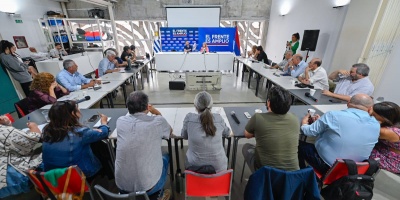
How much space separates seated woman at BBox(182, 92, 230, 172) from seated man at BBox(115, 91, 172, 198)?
0.27 metres

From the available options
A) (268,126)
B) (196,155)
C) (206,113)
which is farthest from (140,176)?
(268,126)

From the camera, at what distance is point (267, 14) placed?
849cm

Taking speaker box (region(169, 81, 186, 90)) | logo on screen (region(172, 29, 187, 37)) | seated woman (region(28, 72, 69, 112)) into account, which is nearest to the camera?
seated woman (region(28, 72, 69, 112))

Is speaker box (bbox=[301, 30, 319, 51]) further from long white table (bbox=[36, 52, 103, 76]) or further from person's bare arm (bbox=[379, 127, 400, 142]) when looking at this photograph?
long white table (bbox=[36, 52, 103, 76])

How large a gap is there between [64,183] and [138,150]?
0.59 metres

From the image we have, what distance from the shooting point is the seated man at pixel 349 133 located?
144cm

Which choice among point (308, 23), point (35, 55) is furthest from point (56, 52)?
point (308, 23)

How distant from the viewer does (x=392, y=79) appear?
3.57 meters

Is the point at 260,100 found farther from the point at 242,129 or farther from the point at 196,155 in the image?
the point at 196,155

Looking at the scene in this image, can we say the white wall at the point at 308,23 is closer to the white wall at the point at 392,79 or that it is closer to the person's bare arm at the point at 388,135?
the white wall at the point at 392,79

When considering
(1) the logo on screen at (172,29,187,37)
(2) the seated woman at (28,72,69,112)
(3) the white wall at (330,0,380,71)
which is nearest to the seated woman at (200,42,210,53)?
(1) the logo on screen at (172,29,187,37)

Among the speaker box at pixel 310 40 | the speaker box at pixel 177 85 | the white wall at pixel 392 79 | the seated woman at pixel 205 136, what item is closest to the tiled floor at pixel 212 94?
the speaker box at pixel 177 85

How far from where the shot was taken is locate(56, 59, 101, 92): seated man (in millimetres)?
2949

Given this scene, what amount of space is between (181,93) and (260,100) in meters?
2.20
